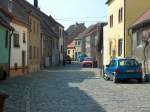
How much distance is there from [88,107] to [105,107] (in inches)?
22.3

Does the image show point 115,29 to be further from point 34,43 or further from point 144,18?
point 34,43

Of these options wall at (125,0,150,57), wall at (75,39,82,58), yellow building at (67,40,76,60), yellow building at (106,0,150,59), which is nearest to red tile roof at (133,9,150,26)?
wall at (125,0,150,57)

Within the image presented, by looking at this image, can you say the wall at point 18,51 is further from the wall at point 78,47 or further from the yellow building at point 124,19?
the wall at point 78,47

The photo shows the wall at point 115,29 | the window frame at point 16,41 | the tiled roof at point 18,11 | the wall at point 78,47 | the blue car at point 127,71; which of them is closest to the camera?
the blue car at point 127,71

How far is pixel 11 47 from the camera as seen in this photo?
40344mm

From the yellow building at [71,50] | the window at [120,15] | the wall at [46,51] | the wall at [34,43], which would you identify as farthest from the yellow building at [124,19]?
the yellow building at [71,50]

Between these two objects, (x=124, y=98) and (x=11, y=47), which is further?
(x=11, y=47)

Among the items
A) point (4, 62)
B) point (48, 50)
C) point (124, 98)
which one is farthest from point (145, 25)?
point (48, 50)

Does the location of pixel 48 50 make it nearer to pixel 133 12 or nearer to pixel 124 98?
pixel 133 12

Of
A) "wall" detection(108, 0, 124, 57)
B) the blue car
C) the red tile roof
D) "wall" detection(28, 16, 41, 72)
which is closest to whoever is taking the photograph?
the blue car

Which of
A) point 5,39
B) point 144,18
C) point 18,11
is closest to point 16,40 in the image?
point 18,11

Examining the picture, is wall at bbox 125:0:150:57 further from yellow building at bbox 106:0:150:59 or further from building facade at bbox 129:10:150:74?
building facade at bbox 129:10:150:74

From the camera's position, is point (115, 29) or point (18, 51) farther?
point (115, 29)

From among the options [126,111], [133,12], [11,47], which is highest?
[133,12]
